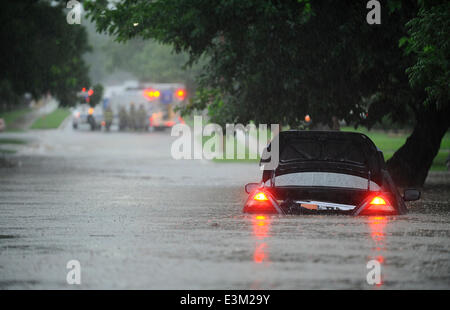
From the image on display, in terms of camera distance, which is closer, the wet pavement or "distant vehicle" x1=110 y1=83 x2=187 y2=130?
the wet pavement

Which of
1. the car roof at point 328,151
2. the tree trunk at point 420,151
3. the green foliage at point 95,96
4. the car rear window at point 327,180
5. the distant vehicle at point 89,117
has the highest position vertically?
the car roof at point 328,151

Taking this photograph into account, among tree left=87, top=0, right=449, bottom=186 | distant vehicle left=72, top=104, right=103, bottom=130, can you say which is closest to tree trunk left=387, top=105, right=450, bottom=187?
tree left=87, top=0, right=449, bottom=186

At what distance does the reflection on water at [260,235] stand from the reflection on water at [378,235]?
1.14 meters

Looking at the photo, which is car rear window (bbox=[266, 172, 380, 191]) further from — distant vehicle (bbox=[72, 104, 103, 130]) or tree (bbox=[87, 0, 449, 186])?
distant vehicle (bbox=[72, 104, 103, 130])

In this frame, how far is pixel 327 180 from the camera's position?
15000mm

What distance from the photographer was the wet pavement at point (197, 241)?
33.3 ft

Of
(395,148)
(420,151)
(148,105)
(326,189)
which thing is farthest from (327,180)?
(148,105)

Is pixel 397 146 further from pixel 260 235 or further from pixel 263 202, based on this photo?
pixel 260 235

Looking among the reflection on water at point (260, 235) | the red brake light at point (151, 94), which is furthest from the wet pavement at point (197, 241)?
the red brake light at point (151, 94)

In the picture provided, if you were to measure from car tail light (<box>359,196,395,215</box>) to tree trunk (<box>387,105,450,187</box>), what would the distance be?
898 cm

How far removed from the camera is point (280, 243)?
12797 mm

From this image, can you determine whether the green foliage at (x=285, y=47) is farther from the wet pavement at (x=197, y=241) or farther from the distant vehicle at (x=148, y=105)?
the distant vehicle at (x=148, y=105)

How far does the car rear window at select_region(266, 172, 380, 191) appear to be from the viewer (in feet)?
49.3

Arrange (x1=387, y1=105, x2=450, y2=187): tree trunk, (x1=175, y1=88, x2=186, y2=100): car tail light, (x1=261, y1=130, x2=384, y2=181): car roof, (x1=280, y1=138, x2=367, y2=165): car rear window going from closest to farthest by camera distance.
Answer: (x1=261, y1=130, x2=384, y2=181): car roof < (x1=280, y1=138, x2=367, y2=165): car rear window < (x1=387, y1=105, x2=450, y2=187): tree trunk < (x1=175, y1=88, x2=186, y2=100): car tail light
